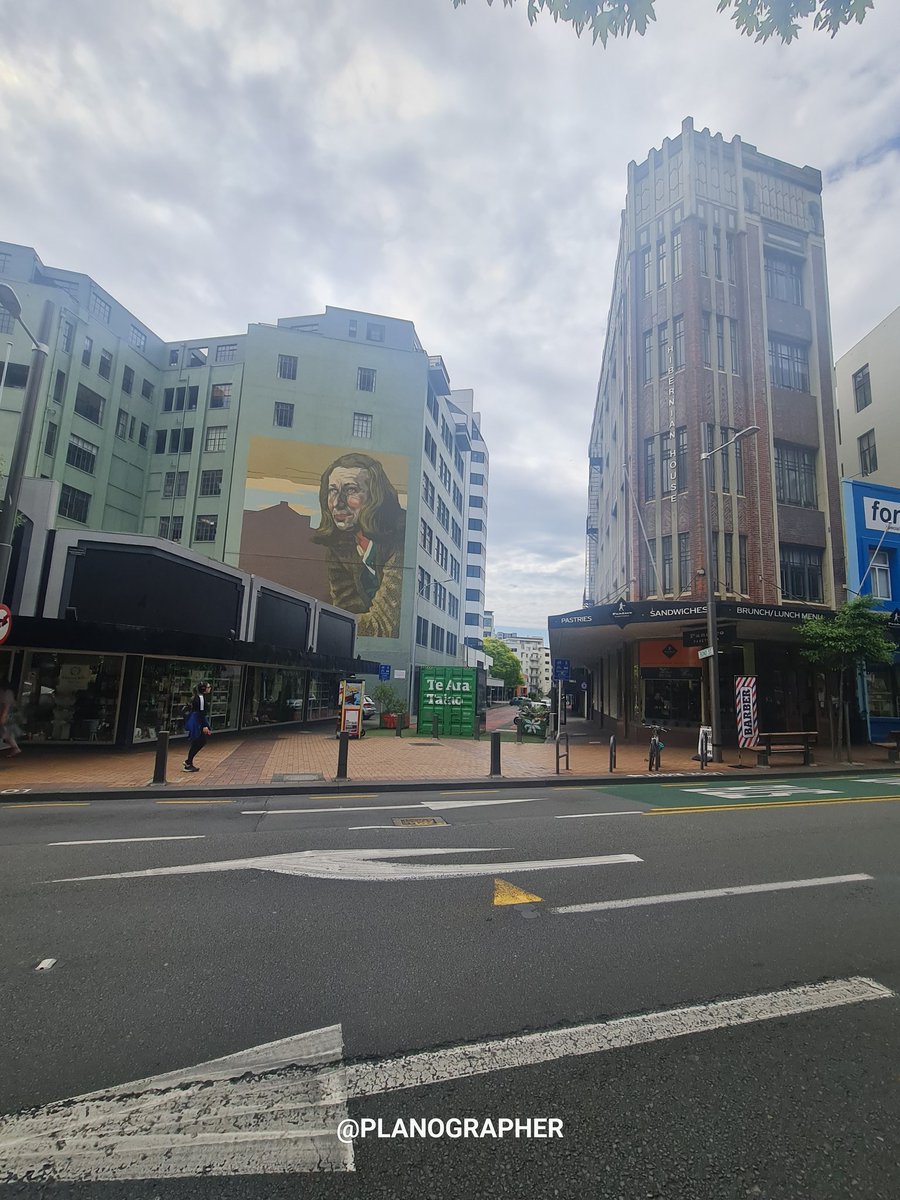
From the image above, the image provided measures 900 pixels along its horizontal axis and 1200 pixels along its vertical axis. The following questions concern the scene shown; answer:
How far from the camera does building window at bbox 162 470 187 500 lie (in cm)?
4225

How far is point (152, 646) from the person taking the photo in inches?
605

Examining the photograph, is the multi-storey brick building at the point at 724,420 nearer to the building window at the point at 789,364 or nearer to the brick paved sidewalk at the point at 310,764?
the building window at the point at 789,364

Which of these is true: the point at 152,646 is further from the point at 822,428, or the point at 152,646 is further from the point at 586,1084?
the point at 822,428

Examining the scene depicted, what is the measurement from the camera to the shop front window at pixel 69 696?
15.9 meters

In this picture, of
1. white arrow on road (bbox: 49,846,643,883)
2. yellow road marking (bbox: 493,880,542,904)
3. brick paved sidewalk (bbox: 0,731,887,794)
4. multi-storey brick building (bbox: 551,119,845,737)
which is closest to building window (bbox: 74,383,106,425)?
brick paved sidewalk (bbox: 0,731,887,794)

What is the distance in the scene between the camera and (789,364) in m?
27.6

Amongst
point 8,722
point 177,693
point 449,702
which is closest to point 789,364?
point 449,702

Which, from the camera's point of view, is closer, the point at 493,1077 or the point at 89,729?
the point at 493,1077

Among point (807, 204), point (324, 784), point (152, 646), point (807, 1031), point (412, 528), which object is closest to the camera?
point (807, 1031)

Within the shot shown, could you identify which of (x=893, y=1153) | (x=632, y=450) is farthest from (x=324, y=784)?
(x=632, y=450)

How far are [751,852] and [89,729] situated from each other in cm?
1634

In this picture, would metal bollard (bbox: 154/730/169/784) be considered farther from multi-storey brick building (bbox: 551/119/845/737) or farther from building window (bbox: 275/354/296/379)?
building window (bbox: 275/354/296/379)

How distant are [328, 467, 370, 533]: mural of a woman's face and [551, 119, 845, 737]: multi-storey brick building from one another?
1753 centimetres

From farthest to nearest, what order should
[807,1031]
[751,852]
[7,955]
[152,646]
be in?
[152,646] < [751,852] < [7,955] < [807,1031]
